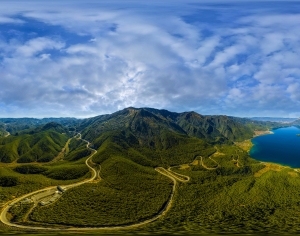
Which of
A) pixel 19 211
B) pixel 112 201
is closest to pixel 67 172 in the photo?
pixel 112 201

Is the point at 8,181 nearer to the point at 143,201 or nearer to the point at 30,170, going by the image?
the point at 30,170

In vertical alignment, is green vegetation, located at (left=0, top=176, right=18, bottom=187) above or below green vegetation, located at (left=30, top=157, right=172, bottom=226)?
above

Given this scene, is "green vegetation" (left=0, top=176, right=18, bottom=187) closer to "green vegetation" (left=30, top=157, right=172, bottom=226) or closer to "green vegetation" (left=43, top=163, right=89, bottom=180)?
"green vegetation" (left=43, top=163, right=89, bottom=180)

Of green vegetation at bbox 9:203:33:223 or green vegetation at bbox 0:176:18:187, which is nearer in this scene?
green vegetation at bbox 9:203:33:223

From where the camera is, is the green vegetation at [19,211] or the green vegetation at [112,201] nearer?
the green vegetation at [19,211]

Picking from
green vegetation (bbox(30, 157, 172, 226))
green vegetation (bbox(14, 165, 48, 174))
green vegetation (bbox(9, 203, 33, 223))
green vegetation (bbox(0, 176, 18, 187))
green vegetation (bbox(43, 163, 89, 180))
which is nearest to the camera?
green vegetation (bbox(9, 203, 33, 223))

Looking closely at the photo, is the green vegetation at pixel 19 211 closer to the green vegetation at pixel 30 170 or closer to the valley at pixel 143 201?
the valley at pixel 143 201

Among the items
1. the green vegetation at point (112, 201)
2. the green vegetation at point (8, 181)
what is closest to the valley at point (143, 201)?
the green vegetation at point (112, 201)

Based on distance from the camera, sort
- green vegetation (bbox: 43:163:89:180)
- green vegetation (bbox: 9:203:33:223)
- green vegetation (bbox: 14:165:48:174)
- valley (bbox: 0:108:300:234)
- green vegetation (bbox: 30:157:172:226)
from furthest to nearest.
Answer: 1. green vegetation (bbox: 14:165:48:174)
2. green vegetation (bbox: 43:163:89:180)
3. green vegetation (bbox: 30:157:172:226)
4. green vegetation (bbox: 9:203:33:223)
5. valley (bbox: 0:108:300:234)

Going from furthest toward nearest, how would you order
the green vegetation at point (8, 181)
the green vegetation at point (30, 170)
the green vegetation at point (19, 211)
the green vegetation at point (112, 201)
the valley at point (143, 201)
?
the green vegetation at point (30, 170)
the green vegetation at point (8, 181)
the green vegetation at point (112, 201)
the green vegetation at point (19, 211)
the valley at point (143, 201)

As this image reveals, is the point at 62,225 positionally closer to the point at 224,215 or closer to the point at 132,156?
the point at 224,215

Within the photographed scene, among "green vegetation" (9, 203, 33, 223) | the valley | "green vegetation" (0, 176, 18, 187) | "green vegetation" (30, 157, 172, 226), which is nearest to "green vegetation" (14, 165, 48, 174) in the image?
the valley

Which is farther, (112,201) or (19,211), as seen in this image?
(112,201)
